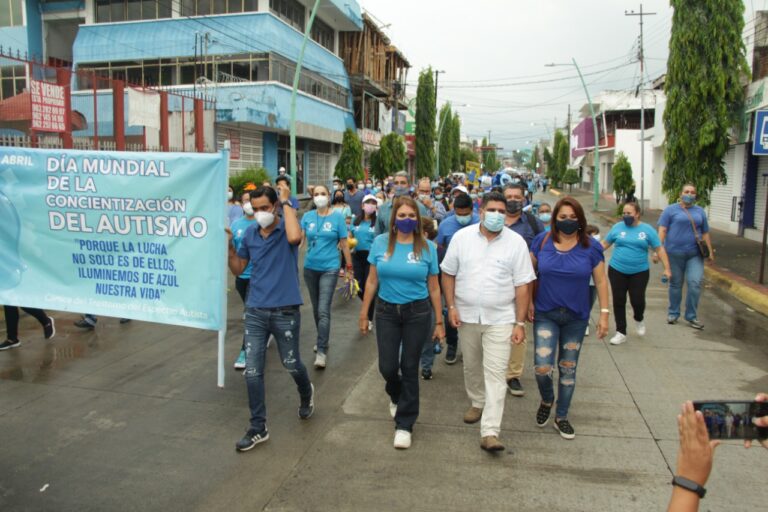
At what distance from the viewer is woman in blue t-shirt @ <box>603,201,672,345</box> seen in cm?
726

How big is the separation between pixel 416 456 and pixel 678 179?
14677 millimetres

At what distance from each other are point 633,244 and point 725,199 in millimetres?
16571

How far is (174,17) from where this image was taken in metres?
29.2

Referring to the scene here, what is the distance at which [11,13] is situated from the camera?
106ft

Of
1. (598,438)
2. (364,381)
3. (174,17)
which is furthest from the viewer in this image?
(174,17)

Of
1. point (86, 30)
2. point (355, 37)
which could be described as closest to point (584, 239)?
point (86, 30)

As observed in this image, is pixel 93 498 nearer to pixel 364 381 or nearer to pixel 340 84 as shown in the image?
pixel 364 381

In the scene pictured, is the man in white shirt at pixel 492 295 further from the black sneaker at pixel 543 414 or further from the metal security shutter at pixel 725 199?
the metal security shutter at pixel 725 199

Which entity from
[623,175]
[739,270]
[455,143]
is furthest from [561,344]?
[455,143]

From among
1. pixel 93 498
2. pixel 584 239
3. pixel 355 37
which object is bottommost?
pixel 93 498

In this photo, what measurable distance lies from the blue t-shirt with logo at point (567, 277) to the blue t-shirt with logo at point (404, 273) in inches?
32.4

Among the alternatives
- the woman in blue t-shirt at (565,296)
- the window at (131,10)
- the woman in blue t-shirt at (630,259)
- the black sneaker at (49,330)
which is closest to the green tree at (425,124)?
the window at (131,10)

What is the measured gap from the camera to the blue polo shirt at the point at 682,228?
8.09m

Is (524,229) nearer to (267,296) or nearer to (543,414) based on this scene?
(543,414)
